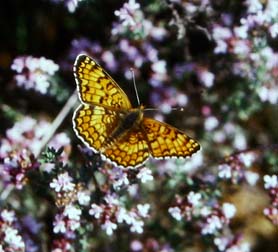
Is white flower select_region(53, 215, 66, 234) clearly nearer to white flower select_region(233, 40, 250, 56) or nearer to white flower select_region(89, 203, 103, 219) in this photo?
white flower select_region(89, 203, 103, 219)

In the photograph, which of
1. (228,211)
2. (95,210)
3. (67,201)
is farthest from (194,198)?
(67,201)

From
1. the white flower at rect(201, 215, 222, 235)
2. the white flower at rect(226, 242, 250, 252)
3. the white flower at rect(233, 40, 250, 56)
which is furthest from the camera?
the white flower at rect(233, 40, 250, 56)

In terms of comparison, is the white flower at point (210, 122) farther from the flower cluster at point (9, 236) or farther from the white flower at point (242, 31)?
the flower cluster at point (9, 236)

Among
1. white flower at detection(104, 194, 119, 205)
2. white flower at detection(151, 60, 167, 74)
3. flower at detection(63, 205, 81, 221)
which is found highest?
white flower at detection(151, 60, 167, 74)

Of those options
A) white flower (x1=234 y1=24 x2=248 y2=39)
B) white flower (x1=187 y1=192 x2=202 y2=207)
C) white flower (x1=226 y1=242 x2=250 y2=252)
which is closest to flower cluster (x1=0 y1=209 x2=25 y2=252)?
white flower (x1=187 y1=192 x2=202 y2=207)

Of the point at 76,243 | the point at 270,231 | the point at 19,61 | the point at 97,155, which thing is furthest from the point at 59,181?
the point at 270,231
